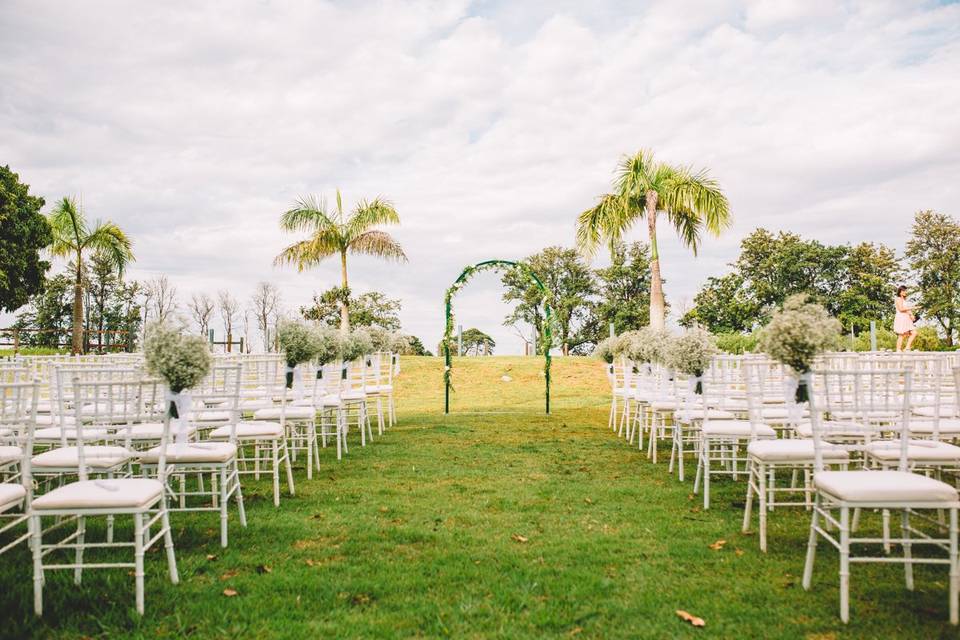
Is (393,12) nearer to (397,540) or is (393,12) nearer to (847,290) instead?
(397,540)

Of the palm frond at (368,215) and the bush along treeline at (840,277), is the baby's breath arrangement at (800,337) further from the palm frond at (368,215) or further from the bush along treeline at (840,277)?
the bush along treeline at (840,277)

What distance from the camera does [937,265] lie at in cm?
4103

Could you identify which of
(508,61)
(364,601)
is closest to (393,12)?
(508,61)

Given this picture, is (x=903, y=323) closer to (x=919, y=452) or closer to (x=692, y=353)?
(x=692, y=353)

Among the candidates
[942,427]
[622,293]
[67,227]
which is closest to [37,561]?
[942,427]

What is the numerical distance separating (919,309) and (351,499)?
45618 millimetres

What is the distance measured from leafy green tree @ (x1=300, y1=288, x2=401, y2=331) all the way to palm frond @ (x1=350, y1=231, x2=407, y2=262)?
43.7ft

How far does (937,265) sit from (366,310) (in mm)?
37471

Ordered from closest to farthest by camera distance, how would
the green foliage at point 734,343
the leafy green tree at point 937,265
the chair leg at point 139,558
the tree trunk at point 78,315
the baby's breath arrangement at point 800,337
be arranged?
the chair leg at point 139,558 → the baby's breath arrangement at point 800,337 → the tree trunk at point 78,315 → the green foliage at point 734,343 → the leafy green tree at point 937,265

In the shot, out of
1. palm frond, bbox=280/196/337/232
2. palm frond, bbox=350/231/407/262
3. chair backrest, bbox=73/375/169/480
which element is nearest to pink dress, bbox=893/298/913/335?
palm frond, bbox=350/231/407/262

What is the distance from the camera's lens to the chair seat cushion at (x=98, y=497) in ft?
10.4

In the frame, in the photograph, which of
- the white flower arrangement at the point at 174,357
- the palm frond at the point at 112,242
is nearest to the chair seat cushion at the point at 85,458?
the white flower arrangement at the point at 174,357

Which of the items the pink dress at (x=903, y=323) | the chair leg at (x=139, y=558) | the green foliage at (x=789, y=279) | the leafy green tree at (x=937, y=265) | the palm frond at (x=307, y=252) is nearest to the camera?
the chair leg at (x=139, y=558)

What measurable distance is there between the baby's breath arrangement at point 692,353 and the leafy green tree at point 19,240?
74.6 ft
